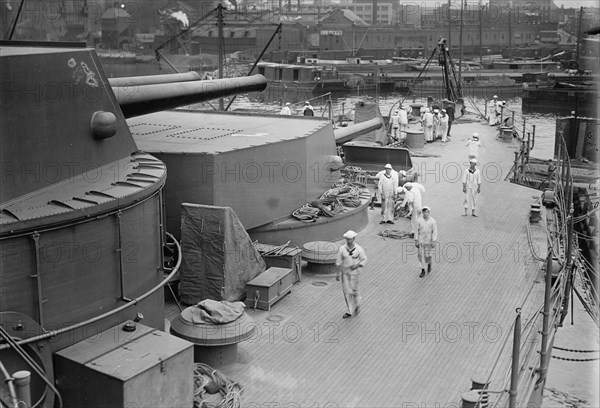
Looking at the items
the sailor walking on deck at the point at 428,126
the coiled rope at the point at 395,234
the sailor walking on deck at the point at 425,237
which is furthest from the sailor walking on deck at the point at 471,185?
the sailor walking on deck at the point at 428,126

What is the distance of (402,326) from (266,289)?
182 centimetres

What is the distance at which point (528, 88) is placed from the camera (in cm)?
5753

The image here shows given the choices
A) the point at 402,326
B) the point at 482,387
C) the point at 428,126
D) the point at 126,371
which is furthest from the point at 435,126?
the point at 126,371

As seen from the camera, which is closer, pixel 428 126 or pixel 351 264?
pixel 351 264

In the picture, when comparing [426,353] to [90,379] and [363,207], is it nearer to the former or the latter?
[90,379]

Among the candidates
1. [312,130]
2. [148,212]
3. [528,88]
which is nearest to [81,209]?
[148,212]

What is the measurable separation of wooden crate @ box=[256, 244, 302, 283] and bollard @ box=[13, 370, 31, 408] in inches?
228

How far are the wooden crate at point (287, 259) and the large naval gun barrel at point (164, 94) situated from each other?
2.42m

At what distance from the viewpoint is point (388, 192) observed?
44.1ft

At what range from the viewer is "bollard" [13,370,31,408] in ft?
14.6

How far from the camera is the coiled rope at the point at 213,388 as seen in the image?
6.50 m

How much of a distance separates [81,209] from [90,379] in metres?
1.36

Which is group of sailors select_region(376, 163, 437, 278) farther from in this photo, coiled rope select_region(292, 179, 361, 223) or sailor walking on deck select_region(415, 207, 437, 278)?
coiled rope select_region(292, 179, 361, 223)

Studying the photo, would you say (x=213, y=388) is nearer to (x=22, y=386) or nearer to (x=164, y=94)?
(x=22, y=386)
